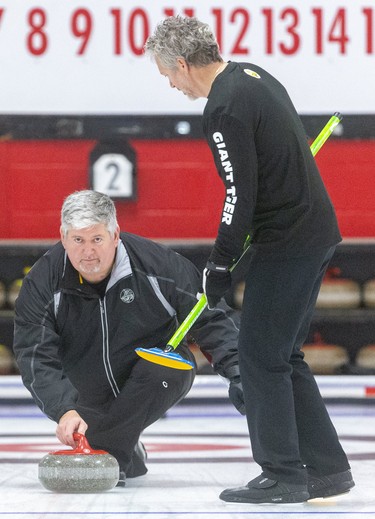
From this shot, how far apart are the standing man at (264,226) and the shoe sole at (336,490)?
0.4 inches

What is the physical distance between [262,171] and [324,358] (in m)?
3.32

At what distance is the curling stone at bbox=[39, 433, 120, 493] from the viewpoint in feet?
10.9

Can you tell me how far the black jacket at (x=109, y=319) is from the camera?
349 cm

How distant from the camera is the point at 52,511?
3.12 m

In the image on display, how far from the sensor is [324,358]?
6316 mm

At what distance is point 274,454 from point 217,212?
3.48m

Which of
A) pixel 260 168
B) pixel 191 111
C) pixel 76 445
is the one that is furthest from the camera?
pixel 191 111

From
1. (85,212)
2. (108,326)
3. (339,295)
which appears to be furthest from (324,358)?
(85,212)

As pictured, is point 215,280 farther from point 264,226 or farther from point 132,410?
point 132,410

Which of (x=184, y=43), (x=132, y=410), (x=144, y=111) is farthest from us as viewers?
(x=144, y=111)

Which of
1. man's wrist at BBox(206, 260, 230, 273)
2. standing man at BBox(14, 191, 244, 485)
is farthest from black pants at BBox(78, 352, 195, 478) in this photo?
man's wrist at BBox(206, 260, 230, 273)

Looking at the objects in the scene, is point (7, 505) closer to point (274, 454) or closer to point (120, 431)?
point (120, 431)

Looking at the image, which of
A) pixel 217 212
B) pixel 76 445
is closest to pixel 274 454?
pixel 76 445

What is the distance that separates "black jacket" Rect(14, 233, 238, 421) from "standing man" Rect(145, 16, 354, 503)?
0.33m
